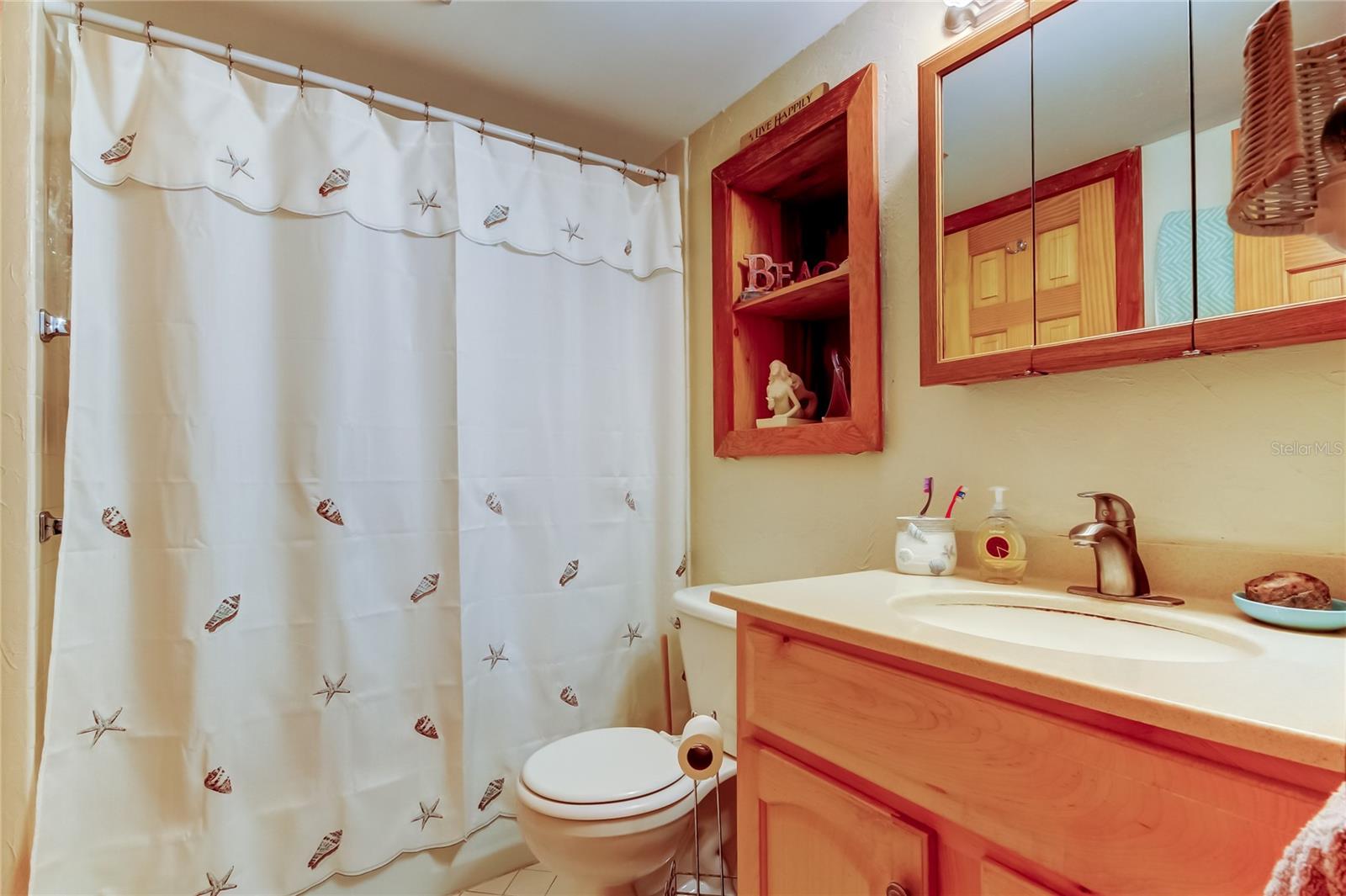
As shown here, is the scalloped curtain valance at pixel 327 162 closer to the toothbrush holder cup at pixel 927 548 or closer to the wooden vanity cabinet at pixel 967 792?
the toothbrush holder cup at pixel 927 548

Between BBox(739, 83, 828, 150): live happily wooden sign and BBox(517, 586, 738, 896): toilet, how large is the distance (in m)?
1.24

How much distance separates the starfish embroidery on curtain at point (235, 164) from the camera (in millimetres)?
1410

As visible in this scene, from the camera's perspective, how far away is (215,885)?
1.35 metres

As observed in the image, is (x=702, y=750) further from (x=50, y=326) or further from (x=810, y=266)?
(x=50, y=326)

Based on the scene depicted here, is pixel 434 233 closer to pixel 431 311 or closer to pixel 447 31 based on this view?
pixel 431 311

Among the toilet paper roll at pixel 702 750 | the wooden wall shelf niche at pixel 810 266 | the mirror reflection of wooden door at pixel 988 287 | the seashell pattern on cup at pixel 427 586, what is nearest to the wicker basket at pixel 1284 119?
the mirror reflection of wooden door at pixel 988 287

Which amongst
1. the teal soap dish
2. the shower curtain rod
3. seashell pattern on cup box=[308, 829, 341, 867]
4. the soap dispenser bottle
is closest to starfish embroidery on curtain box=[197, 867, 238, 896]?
seashell pattern on cup box=[308, 829, 341, 867]

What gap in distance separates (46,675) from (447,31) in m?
1.65

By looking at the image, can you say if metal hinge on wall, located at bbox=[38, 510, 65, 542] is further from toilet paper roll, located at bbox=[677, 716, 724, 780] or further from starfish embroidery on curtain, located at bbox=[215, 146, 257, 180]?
toilet paper roll, located at bbox=[677, 716, 724, 780]

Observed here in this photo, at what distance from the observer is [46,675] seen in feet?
4.19

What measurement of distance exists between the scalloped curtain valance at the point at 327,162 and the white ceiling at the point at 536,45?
187 millimetres

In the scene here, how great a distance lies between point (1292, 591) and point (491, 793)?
1.67 meters

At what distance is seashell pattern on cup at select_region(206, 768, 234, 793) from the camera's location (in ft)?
4.43

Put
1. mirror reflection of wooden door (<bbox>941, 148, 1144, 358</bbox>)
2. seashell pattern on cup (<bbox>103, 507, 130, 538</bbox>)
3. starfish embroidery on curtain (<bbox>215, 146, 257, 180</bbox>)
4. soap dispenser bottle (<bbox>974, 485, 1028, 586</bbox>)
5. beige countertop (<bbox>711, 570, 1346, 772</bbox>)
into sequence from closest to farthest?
beige countertop (<bbox>711, 570, 1346, 772</bbox>)
mirror reflection of wooden door (<bbox>941, 148, 1144, 358</bbox>)
soap dispenser bottle (<bbox>974, 485, 1028, 586</bbox>)
seashell pattern on cup (<bbox>103, 507, 130, 538</bbox>)
starfish embroidery on curtain (<bbox>215, 146, 257, 180</bbox>)
